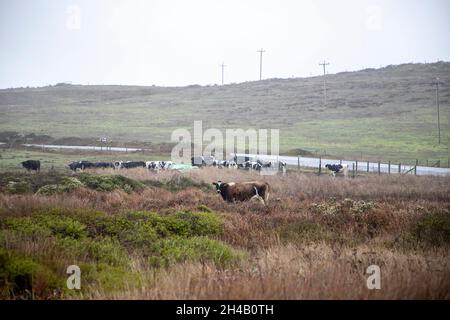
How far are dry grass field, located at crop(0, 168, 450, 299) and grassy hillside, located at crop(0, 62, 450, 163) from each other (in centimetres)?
3587

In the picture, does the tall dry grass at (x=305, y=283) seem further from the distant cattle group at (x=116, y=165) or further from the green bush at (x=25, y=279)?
the distant cattle group at (x=116, y=165)

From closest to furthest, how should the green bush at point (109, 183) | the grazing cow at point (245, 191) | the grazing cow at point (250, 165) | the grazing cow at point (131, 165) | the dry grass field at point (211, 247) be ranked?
the dry grass field at point (211, 247) < the grazing cow at point (245, 191) < the green bush at point (109, 183) < the grazing cow at point (131, 165) < the grazing cow at point (250, 165)

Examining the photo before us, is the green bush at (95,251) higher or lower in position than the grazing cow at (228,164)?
higher

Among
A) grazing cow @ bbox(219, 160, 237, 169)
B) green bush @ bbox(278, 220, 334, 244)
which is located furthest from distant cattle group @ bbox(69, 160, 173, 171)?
green bush @ bbox(278, 220, 334, 244)

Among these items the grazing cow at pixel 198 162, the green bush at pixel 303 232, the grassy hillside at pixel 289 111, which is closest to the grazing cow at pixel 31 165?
the grazing cow at pixel 198 162

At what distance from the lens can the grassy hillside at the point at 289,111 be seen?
209ft

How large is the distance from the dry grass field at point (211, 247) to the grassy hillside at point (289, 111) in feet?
118

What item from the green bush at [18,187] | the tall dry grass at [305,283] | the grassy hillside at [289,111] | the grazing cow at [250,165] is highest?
the grassy hillside at [289,111]

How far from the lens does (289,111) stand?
92188mm

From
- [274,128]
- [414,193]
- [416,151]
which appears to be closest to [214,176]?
[414,193]

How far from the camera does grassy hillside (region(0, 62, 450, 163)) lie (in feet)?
209

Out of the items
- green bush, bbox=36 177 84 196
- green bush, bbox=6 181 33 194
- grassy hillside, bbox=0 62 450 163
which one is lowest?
green bush, bbox=6 181 33 194

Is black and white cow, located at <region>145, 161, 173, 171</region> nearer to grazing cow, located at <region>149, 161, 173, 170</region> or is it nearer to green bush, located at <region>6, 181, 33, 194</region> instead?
grazing cow, located at <region>149, 161, 173, 170</region>

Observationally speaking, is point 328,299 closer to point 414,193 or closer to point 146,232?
point 146,232
